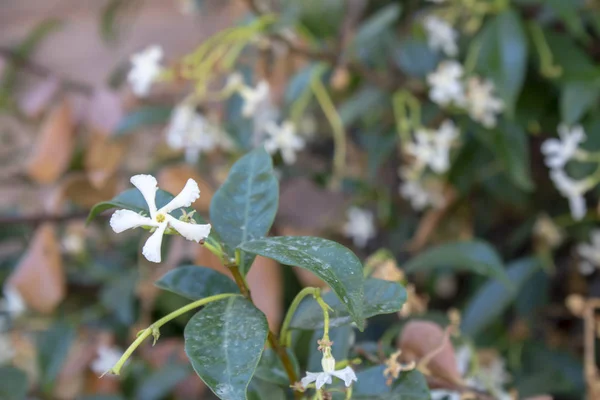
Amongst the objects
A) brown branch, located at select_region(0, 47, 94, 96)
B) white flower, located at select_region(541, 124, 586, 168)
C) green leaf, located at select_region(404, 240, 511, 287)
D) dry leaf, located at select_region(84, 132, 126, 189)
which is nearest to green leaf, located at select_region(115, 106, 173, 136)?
dry leaf, located at select_region(84, 132, 126, 189)

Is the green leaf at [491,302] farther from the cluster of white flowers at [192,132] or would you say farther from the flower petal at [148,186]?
the flower petal at [148,186]

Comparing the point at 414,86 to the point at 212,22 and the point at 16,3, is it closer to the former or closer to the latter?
the point at 212,22

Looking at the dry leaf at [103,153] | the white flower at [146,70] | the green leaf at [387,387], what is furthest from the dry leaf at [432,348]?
the dry leaf at [103,153]

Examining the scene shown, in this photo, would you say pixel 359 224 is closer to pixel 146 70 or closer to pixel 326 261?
pixel 146 70

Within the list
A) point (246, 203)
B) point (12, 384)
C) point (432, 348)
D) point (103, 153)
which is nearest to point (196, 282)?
point (246, 203)

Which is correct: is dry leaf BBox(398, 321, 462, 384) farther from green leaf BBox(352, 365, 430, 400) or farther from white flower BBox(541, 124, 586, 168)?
white flower BBox(541, 124, 586, 168)

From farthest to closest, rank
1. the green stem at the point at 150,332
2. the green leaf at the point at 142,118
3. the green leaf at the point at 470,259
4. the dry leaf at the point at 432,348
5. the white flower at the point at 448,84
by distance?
the green leaf at the point at 142,118
the white flower at the point at 448,84
the green leaf at the point at 470,259
the dry leaf at the point at 432,348
the green stem at the point at 150,332

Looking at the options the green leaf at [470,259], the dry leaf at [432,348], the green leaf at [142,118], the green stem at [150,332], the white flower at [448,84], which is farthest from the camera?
the green leaf at [142,118]
